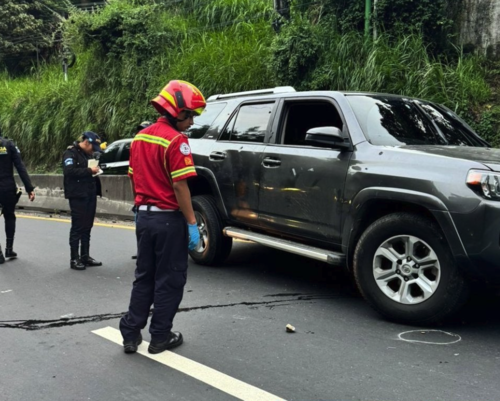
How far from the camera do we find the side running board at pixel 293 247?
189 inches

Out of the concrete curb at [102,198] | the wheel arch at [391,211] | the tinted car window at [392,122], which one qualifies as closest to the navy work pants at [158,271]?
the wheel arch at [391,211]

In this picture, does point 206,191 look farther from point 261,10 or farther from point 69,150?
point 261,10

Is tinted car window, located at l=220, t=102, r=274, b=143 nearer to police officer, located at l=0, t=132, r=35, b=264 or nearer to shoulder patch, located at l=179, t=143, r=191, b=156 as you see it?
shoulder patch, located at l=179, t=143, r=191, b=156

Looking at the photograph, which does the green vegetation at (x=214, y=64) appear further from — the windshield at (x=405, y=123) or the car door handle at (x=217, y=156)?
the car door handle at (x=217, y=156)

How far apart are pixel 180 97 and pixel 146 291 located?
4.78 ft

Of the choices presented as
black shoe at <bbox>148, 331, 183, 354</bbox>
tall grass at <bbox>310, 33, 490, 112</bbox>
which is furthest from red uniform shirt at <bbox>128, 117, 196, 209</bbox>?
tall grass at <bbox>310, 33, 490, 112</bbox>

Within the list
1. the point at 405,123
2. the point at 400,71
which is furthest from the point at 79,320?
the point at 400,71

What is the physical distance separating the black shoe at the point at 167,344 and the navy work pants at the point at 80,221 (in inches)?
126

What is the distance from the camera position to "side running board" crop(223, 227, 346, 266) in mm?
4789

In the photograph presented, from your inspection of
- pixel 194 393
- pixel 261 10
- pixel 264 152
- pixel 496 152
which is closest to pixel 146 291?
pixel 194 393

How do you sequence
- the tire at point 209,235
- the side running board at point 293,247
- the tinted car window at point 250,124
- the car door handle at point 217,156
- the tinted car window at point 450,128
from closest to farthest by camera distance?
the side running board at point 293,247, the tinted car window at point 450,128, the tinted car window at point 250,124, the car door handle at point 217,156, the tire at point 209,235

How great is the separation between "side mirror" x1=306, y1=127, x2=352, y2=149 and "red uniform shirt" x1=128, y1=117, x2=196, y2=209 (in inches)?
49.6

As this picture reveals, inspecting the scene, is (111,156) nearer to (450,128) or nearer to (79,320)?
(79,320)

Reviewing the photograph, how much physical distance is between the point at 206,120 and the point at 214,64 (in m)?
8.26
